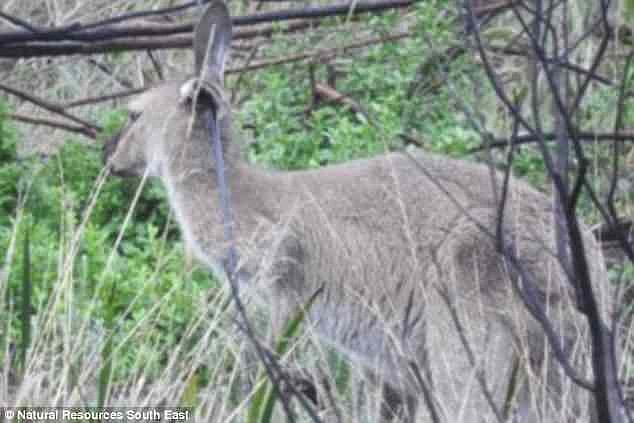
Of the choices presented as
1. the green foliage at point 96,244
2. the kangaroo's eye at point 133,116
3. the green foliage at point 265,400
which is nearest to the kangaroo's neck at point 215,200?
the green foliage at point 96,244

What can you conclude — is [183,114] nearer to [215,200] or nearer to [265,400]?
[215,200]

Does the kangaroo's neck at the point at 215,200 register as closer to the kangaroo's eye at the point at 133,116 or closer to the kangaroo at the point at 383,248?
the kangaroo at the point at 383,248

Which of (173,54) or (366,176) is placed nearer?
(366,176)

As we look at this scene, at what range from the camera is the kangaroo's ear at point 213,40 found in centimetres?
507

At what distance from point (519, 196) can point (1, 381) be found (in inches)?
79.8

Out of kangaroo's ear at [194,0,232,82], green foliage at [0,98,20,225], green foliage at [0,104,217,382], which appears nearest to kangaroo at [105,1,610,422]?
kangaroo's ear at [194,0,232,82]

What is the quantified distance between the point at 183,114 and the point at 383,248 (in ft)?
3.42

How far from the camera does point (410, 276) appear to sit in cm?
495

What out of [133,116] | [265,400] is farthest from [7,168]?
[265,400]

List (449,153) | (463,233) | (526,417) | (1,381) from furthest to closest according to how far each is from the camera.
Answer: (449,153) → (463,233) → (526,417) → (1,381)

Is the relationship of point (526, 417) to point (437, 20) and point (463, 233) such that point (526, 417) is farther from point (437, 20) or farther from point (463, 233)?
point (437, 20)

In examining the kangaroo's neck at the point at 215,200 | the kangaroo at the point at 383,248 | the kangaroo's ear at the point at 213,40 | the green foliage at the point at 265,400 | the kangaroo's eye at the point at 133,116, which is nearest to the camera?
the green foliage at the point at 265,400

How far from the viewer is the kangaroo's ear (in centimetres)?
507

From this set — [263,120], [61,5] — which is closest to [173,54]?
[61,5]
